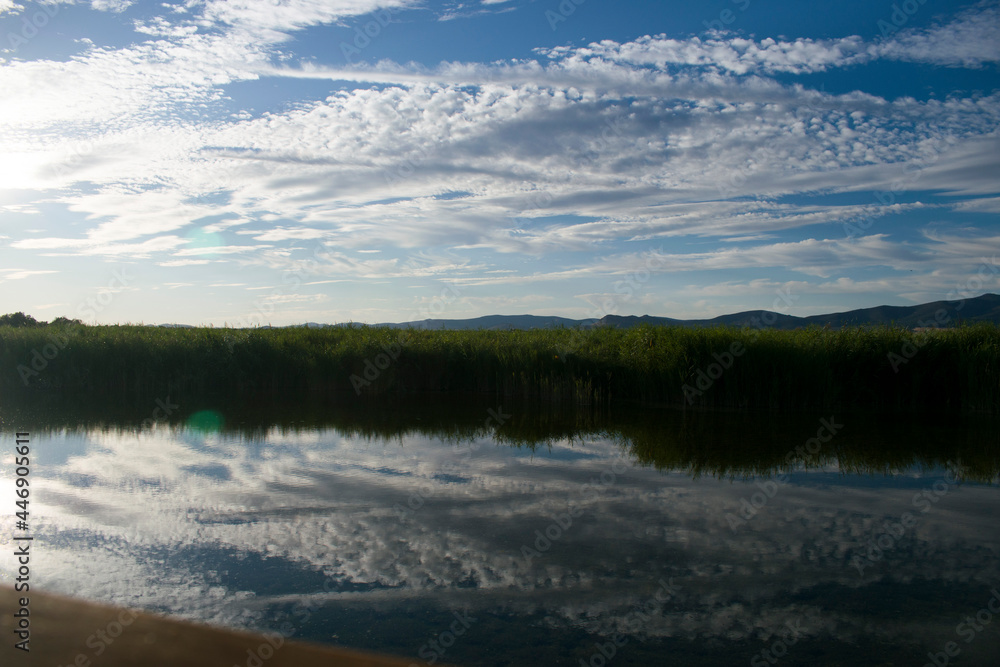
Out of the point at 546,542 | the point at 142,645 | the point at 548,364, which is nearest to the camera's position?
the point at 142,645

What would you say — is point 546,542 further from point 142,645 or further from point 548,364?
point 548,364

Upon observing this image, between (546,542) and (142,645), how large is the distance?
2.54 metres

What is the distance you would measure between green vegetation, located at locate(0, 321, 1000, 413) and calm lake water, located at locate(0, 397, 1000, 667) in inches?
122

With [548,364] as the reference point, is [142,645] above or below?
below

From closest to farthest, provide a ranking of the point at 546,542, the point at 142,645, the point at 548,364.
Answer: the point at 142,645 → the point at 546,542 → the point at 548,364

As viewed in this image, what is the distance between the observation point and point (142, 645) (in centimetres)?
307

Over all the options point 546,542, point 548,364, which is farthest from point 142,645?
point 548,364

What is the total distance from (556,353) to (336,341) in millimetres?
5642

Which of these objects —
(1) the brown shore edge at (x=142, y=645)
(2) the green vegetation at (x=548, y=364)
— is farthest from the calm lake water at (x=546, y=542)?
(2) the green vegetation at (x=548, y=364)

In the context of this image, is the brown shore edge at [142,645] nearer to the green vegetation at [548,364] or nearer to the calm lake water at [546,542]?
the calm lake water at [546,542]

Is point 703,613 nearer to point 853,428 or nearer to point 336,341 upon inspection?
point 853,428

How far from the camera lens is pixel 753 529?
4898 mm

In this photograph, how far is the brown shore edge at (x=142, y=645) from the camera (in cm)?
295

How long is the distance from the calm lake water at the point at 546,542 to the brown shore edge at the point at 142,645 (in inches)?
4.7
